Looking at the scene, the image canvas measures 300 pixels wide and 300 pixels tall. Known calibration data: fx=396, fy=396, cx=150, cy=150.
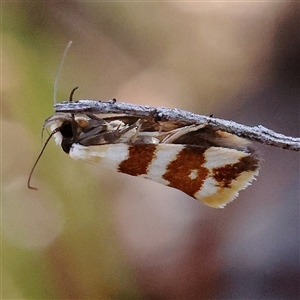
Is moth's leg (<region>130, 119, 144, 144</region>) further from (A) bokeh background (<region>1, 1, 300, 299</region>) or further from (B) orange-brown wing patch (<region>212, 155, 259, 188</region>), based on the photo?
(A) bokeh background (<region>1, 1, 300, 299</region>)

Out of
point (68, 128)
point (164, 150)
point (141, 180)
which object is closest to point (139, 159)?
point (164, 150)

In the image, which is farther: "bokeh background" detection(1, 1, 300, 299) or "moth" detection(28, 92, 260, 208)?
"bokeh background" detection(1, 1, 300, 299)

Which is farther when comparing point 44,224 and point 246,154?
point 44,224

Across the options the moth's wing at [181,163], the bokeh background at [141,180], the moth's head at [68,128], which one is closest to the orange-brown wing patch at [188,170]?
the moth's wing at [181,163]

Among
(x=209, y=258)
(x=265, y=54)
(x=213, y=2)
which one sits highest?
(x=213, y=2)

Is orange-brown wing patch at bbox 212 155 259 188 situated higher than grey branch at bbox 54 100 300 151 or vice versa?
grey branch at bbox 54 100 300 151

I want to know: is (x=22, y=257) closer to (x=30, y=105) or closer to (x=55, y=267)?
(x=55, y=267)

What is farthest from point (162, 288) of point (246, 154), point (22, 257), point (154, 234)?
point (246, 154)

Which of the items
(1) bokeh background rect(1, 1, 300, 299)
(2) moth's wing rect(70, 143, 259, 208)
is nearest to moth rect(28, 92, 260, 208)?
(2) moth's wing rect(70, 143, 259, 208)
